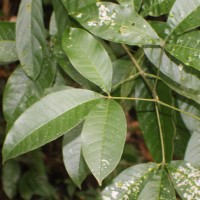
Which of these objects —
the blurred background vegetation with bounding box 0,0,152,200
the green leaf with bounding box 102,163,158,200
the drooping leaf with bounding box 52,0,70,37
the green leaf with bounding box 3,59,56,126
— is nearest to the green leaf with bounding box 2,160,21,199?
the blurred background vegetation with bounding box 0,0,152,200

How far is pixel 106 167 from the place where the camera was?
0.75 meters

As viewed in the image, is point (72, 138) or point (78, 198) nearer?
point (72, 138)

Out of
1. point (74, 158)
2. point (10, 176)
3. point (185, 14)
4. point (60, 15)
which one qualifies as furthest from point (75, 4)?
point (10, 176)

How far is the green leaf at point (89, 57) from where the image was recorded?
888 millimetres

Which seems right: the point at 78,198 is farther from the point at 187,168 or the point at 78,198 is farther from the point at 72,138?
the point at 187,168

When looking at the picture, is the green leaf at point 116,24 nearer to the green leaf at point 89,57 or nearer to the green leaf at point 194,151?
the green leaf at point 89,57

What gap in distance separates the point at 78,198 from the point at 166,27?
1.73 m

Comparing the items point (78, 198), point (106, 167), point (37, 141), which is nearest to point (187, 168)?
point (106, 167)

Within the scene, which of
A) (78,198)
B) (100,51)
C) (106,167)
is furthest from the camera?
(78,198)

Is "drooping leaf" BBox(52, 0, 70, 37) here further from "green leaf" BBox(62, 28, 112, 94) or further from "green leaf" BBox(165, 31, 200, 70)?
"green leaf" BBox(165, 31, 200, 70)

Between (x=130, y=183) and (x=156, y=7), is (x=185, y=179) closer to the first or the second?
(x=130, y=183)

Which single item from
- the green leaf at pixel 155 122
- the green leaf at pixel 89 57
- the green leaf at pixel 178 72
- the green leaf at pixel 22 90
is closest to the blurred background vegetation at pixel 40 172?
the green leaf at pixel 155 122

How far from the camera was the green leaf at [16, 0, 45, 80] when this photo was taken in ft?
3.47

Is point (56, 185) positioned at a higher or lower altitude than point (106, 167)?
lower
